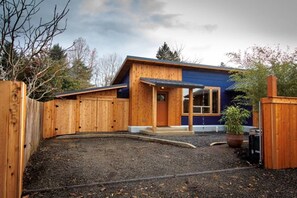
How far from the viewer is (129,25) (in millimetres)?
12219

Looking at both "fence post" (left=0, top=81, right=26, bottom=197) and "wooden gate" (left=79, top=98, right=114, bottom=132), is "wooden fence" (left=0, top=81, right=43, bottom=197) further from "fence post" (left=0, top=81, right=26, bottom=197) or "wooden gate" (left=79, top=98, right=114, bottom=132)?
"wooden gate" (left=79, top=98, right=114, bottom=132)

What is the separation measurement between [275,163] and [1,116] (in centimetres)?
559

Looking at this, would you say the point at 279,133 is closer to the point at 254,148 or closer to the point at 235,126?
the point at 254,148

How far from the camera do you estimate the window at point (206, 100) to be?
514 inches

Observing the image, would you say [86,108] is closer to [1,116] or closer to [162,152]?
[162,152]

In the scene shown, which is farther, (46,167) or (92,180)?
(46,167)

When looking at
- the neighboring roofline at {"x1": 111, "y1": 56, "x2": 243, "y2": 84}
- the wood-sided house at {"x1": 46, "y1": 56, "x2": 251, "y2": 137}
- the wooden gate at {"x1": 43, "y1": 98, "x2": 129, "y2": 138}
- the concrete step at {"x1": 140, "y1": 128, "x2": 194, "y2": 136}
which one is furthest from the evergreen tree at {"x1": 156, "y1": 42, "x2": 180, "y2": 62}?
the concrete step at {"x1": 140, "y1": 128, "x2": 194, "y2": 136}

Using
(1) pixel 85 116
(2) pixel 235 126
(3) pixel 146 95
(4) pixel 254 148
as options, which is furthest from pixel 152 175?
(3) pixel 146 95

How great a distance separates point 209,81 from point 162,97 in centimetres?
358

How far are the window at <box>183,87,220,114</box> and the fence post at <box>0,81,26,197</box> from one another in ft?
37.9

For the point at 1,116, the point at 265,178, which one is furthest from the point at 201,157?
the point at 1,116

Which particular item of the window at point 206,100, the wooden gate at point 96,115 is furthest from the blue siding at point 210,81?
the wooden gate at point 96,115

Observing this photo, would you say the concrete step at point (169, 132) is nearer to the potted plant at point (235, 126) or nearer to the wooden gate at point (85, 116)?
the wooden gate at point (85, 116)

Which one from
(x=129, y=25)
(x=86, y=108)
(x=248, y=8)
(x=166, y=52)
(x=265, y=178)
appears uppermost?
(x=166, y=52)
